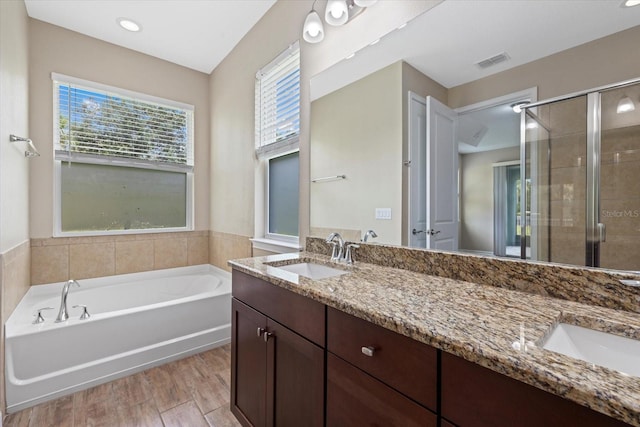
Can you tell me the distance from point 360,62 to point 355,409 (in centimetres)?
165

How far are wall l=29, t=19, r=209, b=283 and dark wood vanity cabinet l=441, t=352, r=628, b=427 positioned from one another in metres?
3.29

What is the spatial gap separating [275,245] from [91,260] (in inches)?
76.1

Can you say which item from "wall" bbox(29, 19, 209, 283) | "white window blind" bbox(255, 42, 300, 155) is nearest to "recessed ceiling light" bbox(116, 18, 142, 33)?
"wall" bbox(29, 19, 209, 283)

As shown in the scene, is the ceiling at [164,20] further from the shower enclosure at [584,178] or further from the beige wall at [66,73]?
the shower enclosure at [584,178]

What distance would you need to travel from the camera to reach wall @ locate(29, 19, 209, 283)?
2.52 meters

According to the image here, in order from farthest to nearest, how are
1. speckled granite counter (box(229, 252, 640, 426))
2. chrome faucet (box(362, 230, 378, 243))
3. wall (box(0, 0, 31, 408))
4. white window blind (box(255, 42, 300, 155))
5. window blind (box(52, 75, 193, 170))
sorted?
1. window blind (box(52, 75, 193, 170))
2. white window blind (box(255, 42, 300, 155))
3. wall (box(0, 0, 31, 408))
4. chrome faucet (box(362, 230, 378, 243))
5. speckled granite counter (box(229, 252, 640, 426))

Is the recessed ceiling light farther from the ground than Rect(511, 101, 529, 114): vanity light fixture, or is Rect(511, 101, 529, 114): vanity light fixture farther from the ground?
the recessed ceiling light

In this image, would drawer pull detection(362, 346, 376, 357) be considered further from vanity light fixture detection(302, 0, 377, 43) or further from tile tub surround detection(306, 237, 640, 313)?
vanity light fixture detection(302, 0, 377, 43)

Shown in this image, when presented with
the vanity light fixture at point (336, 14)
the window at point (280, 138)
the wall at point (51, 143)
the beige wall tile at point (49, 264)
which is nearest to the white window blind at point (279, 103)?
the window at point (280, 138)

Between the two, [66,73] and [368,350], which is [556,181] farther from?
[66,73]

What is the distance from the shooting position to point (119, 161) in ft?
9.61

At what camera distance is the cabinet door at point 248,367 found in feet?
4.30

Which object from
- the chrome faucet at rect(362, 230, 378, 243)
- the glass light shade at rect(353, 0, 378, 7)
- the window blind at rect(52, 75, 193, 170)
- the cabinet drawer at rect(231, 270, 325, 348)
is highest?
the glass light shade at rect(353, 0, 378, 7)

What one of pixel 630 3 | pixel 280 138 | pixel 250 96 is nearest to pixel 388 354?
pixel 630 3
